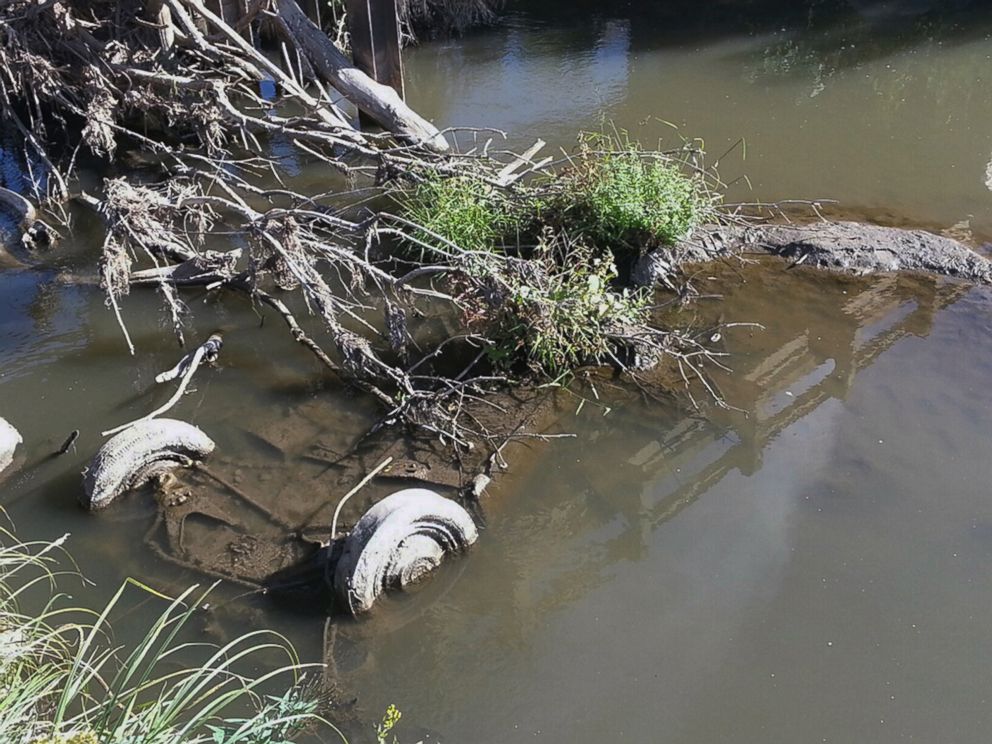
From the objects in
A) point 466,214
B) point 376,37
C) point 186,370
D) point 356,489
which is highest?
point 376,37

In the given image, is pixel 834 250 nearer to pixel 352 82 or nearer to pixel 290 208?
pixel 290 208

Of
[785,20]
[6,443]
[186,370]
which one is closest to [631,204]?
[186,370]

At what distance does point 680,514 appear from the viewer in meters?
4.16

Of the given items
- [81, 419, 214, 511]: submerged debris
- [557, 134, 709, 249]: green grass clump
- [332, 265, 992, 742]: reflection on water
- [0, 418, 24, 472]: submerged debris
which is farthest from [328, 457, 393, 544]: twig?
[557, 134, 709, 249]: green grass clump

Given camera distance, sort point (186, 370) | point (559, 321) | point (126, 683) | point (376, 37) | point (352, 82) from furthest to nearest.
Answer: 1. point (376, 37)
2. point (352, 82)
3. point (186, 370)
4. point (559, 321)
5. point (126, 683)

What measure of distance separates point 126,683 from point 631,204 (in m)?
3.94

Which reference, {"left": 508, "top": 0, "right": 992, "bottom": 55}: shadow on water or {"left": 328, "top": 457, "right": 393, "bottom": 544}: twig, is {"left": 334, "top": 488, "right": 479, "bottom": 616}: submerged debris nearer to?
{"left": 328, "top": 457, "right": 393, "bottom": 544}: twig

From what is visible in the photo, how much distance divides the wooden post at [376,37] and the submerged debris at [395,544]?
5204 millimetres

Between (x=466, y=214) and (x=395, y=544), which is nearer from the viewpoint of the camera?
(x=395, y=544)

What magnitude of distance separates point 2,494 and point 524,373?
262 centimetres

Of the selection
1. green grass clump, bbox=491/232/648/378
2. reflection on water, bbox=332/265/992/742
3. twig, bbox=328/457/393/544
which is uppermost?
green grass clump, bbox=491/232/648/378

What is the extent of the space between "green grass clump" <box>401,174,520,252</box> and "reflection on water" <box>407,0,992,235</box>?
6.52 feet

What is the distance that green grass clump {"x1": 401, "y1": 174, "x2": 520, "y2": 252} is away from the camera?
5.71m

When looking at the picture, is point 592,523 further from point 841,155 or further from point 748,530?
point 841,155
